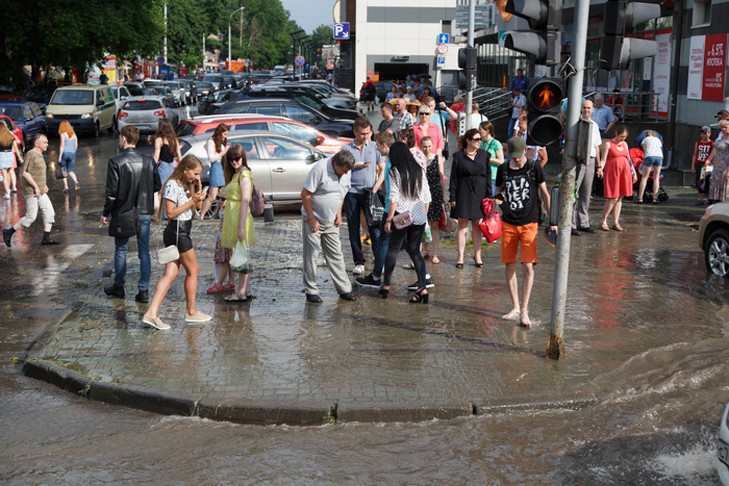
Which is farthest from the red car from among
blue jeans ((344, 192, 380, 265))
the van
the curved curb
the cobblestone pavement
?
the van

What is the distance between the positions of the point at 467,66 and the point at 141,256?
10.7 metres

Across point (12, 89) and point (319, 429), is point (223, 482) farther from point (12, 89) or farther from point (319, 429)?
point (12, 89)

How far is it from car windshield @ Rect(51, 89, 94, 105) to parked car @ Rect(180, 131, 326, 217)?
20136mm

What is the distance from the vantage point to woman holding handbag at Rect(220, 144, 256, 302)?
9.18m

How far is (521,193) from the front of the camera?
849 centimetres

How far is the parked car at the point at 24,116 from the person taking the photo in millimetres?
28797

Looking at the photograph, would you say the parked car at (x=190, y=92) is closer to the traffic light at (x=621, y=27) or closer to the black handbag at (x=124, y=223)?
the black handbag at (x=124, y=223)

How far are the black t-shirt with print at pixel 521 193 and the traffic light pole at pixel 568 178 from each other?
0.87 metres

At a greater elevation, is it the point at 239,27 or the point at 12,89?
the point at 239,27

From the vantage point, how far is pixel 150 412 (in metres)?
6.73

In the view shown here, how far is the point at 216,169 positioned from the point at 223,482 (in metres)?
7.39

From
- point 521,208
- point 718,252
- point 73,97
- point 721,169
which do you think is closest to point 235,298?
point 521,208

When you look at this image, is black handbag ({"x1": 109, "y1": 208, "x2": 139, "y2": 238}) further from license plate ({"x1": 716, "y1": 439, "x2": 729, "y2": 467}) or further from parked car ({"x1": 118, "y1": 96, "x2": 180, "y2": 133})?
parked car ({"x1": 118, "y1": 96, "x2": 180, "y2": 133})

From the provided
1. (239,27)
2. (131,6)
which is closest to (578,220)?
(131,6)
